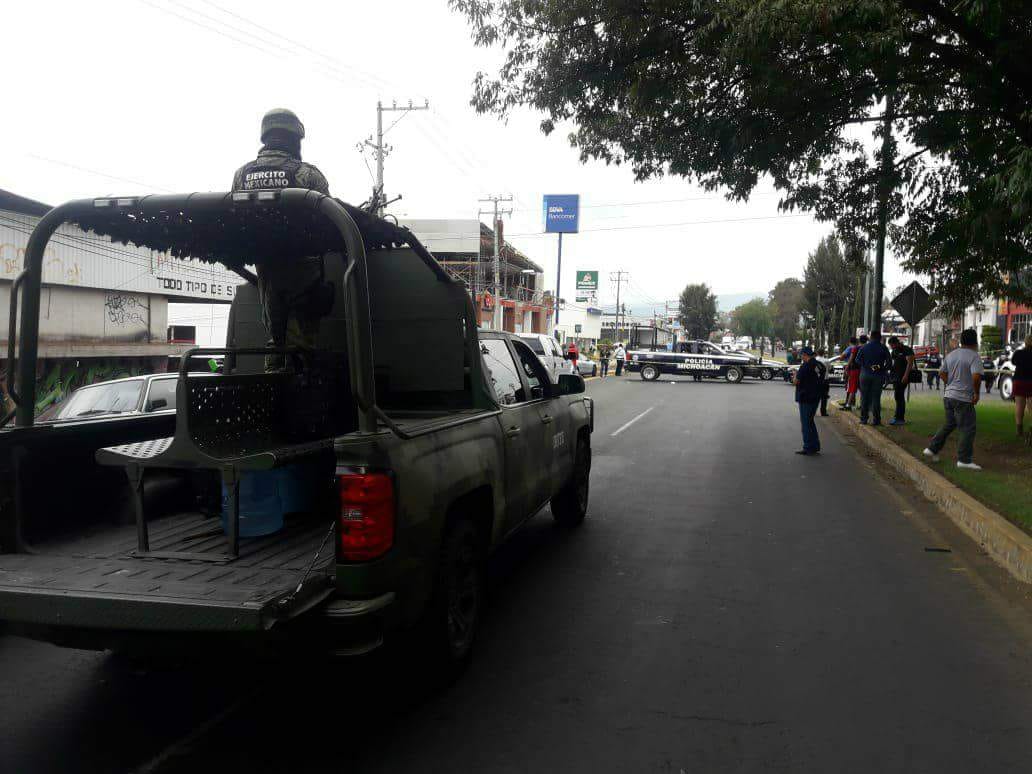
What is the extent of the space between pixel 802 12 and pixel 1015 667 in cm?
661

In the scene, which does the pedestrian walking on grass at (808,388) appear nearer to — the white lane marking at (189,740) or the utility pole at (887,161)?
the utility pole at (887,161)

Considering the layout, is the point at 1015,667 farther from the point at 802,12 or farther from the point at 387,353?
the point at 802,12

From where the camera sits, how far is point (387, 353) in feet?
17.6

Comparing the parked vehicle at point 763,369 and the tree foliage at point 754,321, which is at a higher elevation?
the tree foliage at point 754,321

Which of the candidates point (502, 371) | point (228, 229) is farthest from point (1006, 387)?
point (228, 229)

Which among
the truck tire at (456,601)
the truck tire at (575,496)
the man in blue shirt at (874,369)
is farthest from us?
the man in blue shirt at (874,369)

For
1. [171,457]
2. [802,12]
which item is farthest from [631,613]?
[802,12]

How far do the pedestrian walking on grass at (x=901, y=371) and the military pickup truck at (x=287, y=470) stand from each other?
1219 centimetres

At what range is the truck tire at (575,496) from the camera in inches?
294

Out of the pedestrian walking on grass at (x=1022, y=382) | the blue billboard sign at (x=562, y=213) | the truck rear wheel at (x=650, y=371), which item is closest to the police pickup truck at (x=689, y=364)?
the truck rear wheel at (x=650, y=371)

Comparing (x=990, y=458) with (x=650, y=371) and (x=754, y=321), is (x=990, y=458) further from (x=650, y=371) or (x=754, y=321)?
(x=754, y=321)

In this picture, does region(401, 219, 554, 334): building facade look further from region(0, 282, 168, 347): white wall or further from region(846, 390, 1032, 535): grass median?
region(846, 390, 1032, 535): grass median

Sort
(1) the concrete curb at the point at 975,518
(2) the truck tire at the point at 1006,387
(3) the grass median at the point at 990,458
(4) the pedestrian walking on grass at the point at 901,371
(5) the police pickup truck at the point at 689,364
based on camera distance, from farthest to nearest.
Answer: (5) the police pickup truck at the point at 689,364 → (2) the truck tire at the point at 1006,387 → (4) the pedestrian walking on grass at the point at 901,371 → (3) the grass median at the point at 990,458 → (1) the concrete curb at the point at 975,518

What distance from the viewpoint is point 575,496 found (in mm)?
7590
